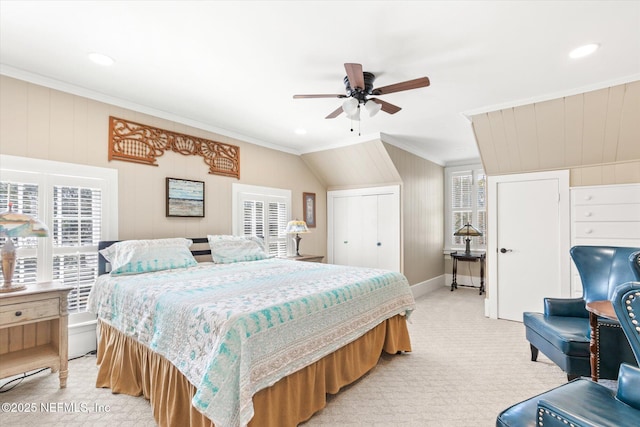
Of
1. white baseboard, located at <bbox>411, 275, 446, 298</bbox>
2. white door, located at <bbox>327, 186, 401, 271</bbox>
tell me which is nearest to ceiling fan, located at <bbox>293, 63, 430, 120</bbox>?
white door, located at <bbox>327, 186, 401, 271</bbox>

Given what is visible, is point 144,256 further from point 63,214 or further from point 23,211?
point 23,211

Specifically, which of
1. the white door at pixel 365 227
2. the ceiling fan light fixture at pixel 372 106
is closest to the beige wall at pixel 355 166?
the white door at pixel 365 227

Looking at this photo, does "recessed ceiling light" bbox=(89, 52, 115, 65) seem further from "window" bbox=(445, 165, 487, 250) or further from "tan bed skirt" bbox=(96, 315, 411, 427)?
"window" bbox=(445, 165, 487, 250)

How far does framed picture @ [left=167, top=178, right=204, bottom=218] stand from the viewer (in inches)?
145

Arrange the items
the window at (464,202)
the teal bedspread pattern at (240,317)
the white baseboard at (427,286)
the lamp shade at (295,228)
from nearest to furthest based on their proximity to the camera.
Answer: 1. the teal bedspread pattern at (240,317)
2. the lamp shade at (295,228)
3. the white baseboard at (427,286)
4. the window at (464,202)

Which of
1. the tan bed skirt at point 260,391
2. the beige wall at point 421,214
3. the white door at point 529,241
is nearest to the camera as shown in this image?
the tan bed skirt at point 260,391

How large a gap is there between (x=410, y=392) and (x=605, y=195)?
3.29m

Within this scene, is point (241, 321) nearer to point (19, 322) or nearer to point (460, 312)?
point (19, 322)

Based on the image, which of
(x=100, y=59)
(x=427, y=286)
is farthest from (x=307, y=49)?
(x=427, y=286)

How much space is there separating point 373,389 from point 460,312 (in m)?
2.64

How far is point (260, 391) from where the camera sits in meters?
1.73

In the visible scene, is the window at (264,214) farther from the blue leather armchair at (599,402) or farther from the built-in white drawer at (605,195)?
the built-in white drawer at (605,195)

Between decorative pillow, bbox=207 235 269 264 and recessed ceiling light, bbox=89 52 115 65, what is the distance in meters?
2.02

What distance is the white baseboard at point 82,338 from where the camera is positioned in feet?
9.55
